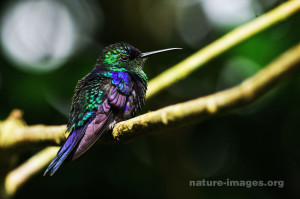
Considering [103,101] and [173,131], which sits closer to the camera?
[103,101]

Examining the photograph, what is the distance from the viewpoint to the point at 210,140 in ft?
21.8

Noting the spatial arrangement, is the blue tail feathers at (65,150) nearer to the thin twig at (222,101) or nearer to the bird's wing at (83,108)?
the bird's wing at (83,108)

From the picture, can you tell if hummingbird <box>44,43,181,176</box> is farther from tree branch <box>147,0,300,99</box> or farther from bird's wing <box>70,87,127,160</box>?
tree branch <box>147,0,300,99</box>

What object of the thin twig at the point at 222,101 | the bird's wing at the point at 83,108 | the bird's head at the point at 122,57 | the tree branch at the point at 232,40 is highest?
the bird's head at the point at 122,57

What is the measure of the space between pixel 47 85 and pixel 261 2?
126 inches

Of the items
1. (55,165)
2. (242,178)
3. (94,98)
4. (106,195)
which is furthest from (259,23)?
(106,195)

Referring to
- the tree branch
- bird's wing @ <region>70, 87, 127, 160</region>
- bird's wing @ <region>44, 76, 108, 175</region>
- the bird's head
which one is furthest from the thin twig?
the bird's head

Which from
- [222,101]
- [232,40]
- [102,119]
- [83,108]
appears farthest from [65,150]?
[232,40]

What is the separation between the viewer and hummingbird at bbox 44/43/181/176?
9.66ft

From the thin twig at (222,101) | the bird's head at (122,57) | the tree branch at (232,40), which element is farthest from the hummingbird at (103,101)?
the thin twig at (222,101)

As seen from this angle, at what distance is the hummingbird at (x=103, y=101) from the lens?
2.95 metres

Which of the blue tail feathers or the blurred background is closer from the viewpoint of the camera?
the blue tail feathers

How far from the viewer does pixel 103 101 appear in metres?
3.45

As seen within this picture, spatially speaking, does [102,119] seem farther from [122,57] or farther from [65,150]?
[122,57]
